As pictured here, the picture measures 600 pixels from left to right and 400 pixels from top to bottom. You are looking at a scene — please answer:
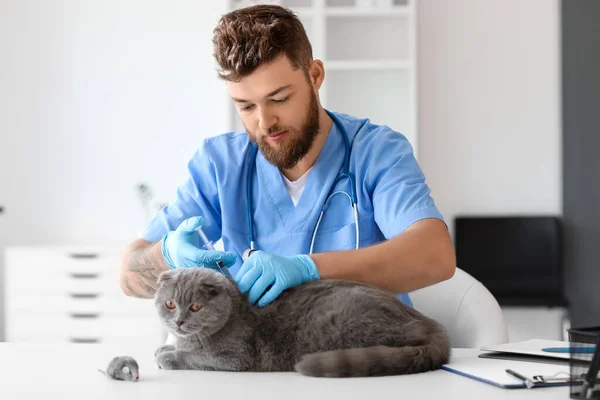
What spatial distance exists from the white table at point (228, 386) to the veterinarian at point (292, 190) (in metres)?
0.25

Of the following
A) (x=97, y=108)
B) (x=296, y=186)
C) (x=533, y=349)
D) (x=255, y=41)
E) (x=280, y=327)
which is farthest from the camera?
(x=97, y=108)

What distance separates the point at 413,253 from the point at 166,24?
9.81ft

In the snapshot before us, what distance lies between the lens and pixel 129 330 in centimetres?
349

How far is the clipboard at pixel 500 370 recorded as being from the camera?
0.94 meters

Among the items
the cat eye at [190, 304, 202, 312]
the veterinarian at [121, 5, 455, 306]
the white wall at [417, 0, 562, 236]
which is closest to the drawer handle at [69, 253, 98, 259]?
the white wall at [417, 0, 562, 236]

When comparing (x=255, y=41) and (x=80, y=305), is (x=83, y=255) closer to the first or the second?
(x=80, y=305)

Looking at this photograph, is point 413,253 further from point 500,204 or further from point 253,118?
point 500,204

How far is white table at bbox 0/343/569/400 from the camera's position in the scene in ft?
2.94

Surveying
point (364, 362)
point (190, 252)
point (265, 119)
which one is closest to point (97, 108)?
point (265, 119)

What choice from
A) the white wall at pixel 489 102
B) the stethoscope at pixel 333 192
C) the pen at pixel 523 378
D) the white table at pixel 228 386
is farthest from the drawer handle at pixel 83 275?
the pen at pixel 523 378

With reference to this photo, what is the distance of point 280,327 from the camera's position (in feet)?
3.46

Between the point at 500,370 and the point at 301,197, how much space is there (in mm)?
666

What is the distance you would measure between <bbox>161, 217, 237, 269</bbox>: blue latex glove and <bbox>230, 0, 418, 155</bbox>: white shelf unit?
7.61 feet

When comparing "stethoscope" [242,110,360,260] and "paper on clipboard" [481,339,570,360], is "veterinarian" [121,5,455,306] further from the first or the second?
"paper on clipboard" [481,339,570,360]
